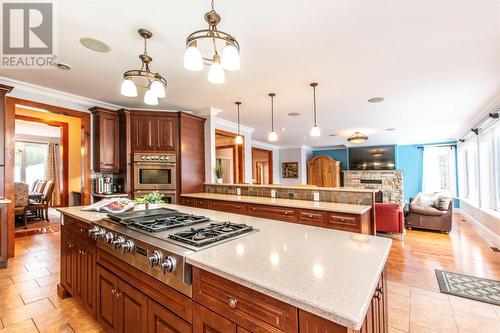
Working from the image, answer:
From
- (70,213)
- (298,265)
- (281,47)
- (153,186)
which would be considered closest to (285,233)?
(298,265)

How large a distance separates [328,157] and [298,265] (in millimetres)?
8954

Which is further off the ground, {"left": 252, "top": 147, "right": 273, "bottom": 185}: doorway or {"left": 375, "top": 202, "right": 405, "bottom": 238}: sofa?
{"left": 252, "top": 147, "right": 273, "bottom": 185}: doorway

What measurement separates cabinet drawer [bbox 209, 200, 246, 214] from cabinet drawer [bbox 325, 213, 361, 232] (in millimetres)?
1311

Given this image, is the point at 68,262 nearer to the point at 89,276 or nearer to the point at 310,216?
the point at 89,276

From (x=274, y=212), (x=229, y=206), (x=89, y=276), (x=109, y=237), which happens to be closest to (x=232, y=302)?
(x=109, y=237)

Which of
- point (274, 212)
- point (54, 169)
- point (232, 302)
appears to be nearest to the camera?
point (232, 302)

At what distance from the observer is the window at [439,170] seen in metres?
8.00

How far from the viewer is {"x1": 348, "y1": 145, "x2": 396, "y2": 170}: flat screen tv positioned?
873 cm

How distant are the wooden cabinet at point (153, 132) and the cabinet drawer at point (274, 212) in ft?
6.38

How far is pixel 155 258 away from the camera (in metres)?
1.19

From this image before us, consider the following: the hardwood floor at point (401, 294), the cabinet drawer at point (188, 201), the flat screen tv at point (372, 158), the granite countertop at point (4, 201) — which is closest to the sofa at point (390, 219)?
the hardwood floor at point (401, 294)

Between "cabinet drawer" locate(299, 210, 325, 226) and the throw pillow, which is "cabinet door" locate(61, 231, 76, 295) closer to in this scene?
"cabinet drawer" locate(299, 210, 325, 226)

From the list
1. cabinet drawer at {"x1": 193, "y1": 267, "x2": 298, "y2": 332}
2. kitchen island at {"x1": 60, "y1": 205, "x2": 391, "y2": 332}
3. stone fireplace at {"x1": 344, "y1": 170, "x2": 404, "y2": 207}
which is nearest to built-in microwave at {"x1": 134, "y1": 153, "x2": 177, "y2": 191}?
kitchen island at {"x1": 60, "y1": 205, "x2": 391, "y2": 332}

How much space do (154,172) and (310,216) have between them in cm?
284
